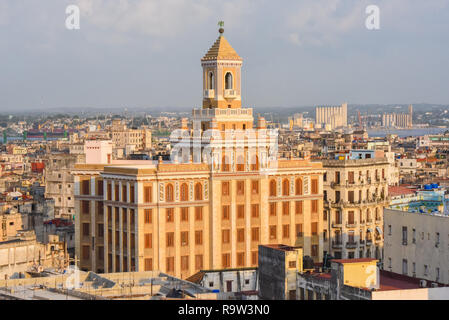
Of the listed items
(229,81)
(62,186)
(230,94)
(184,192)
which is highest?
(229,81)

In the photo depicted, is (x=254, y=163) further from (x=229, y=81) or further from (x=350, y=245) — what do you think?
(x=350, y=245)

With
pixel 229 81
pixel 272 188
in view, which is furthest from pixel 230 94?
pixel 272 188

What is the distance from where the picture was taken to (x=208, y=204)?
2653 inches

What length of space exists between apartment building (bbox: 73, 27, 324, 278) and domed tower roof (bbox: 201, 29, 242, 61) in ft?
0.23

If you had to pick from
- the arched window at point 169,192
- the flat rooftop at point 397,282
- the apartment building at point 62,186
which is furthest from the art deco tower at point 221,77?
the apartment building at point 62,186

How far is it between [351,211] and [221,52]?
53.5 feet

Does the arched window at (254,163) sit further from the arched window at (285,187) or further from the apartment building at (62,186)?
the apartment building at (62,186)

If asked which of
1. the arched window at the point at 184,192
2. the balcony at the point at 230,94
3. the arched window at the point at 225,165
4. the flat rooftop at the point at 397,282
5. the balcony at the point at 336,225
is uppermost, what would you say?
the balcony at the point at 230,94

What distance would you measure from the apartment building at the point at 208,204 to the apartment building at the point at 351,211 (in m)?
5.87

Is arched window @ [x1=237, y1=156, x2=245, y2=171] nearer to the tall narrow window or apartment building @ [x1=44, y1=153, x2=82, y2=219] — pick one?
the tall narrow window

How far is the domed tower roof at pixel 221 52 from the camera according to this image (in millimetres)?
71688
